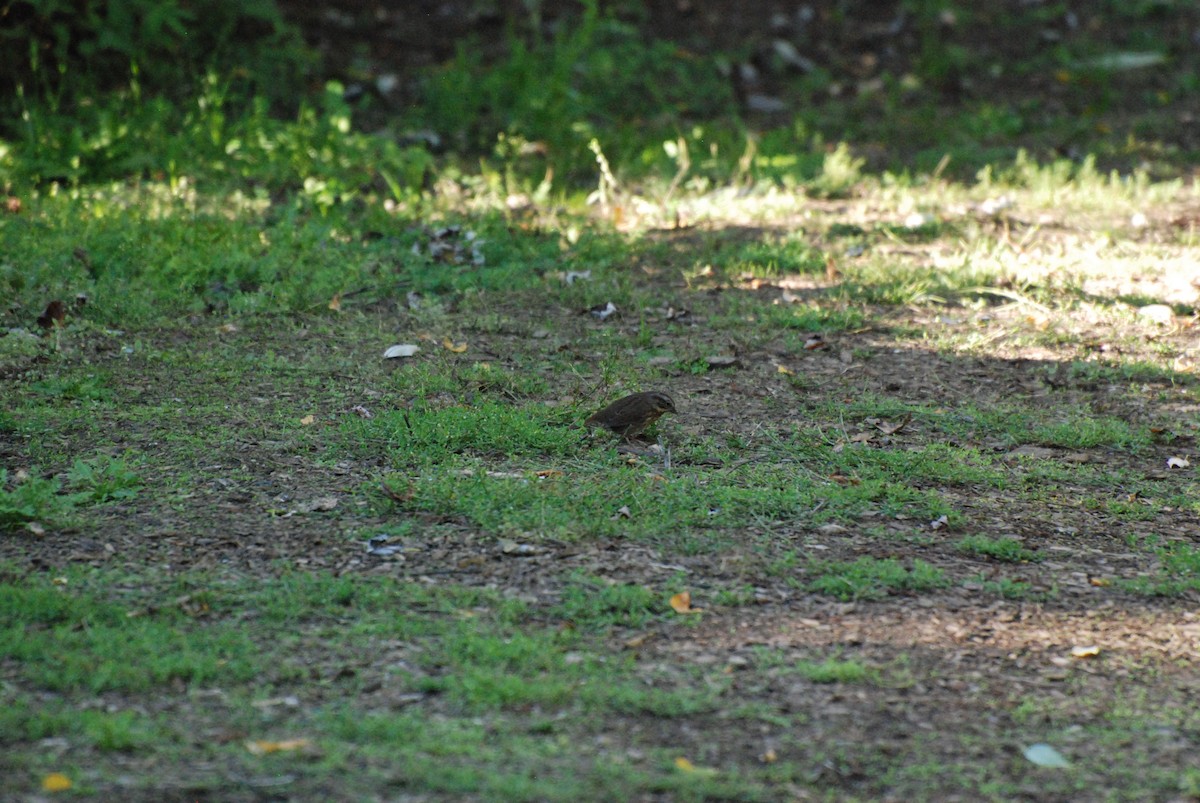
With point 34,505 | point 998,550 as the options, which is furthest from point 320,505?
point 998,550

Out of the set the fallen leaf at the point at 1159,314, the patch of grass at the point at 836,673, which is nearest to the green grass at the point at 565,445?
the patch of grass at the point at 836,673

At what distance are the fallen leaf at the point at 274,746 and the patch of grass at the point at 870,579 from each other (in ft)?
4.49

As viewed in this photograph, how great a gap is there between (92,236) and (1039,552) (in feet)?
13.9

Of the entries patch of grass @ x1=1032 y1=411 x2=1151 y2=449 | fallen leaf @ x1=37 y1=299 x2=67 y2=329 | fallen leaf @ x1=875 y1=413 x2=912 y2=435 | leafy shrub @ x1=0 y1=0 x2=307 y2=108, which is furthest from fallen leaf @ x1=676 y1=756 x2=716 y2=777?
leafy shrub @ x1=0 y1=0 x2=307 y2=108

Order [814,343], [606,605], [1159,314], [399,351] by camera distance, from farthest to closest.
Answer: [1159,314], [814,343], [399,351], [606,605]

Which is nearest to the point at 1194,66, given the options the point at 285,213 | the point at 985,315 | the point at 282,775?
the point at 985,315

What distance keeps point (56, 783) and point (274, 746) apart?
39cm

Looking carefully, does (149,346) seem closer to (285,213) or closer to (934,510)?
(285,213)

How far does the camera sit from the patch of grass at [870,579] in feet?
10.2

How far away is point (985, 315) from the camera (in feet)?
17.2

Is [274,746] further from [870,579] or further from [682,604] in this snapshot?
[870,579]

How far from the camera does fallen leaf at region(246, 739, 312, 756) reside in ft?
7.66

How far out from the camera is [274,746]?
234 cm

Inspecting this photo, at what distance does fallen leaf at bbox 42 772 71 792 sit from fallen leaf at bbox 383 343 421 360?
8.42ft
